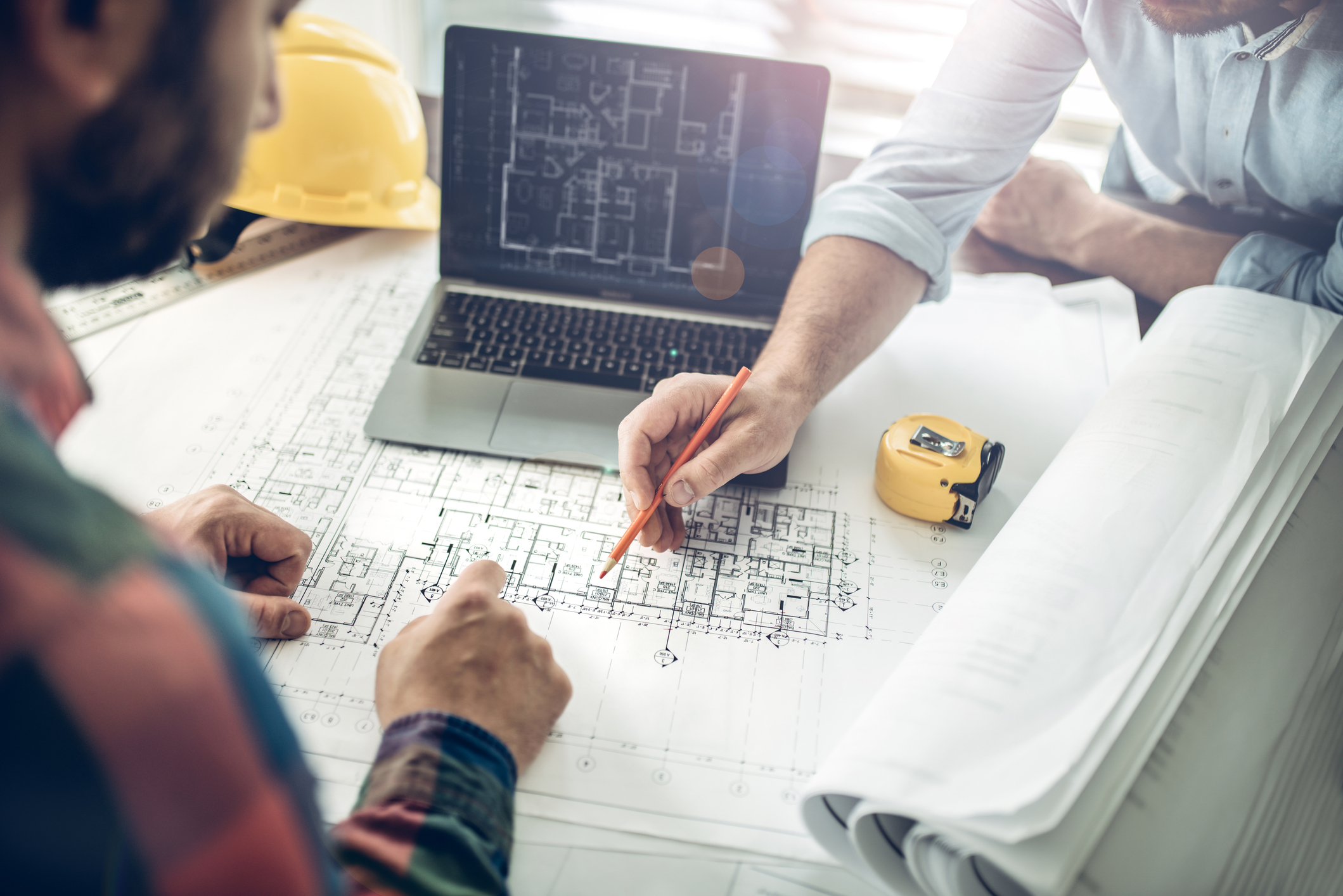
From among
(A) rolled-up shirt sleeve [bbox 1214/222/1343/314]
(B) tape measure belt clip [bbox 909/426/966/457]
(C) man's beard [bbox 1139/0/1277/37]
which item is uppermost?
(C) man's beard [bbox 1139/0/1277/37]

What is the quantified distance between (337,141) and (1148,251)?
117 cm

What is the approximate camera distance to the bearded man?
12.4 inches

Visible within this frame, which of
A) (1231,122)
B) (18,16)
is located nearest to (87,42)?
(18,16)

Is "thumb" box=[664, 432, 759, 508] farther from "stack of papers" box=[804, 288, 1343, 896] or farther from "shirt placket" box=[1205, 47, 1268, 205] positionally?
"shirt placket" box=[1205, 47, 1268, 205]

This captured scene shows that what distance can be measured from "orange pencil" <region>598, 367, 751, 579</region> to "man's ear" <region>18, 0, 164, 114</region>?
0.52 m

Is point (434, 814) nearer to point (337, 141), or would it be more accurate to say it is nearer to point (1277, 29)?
point (337, 141)

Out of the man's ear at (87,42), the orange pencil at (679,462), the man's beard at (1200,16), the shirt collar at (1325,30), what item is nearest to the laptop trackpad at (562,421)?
the orange pencil at (679,462)

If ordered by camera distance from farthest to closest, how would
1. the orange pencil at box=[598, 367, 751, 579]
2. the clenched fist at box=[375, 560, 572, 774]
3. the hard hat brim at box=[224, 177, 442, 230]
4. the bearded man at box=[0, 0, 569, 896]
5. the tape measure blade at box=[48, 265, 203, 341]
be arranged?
1. the hard hat brim at box=[224, 177, 442, 230]
2. the tape measure blade at box=[48, 265, 203, 341]
3. the orange pencil at box=[598, 367, 751, 579]
4. the clenched fist at box=[375, 560, 572, 774]
5. the bearded man at box=[0, 0, 569, 896]

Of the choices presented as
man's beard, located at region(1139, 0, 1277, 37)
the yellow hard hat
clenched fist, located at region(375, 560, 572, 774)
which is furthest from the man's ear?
man's beard, located at region(1139, 0, 1277, 37)

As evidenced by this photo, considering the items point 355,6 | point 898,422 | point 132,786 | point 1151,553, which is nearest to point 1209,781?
point 1151,553

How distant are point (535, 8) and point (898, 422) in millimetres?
1818

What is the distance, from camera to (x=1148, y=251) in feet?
4.09

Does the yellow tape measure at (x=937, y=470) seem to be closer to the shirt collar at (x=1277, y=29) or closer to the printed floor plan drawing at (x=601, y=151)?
the printed floor plan drawing at (x=601, y=151)

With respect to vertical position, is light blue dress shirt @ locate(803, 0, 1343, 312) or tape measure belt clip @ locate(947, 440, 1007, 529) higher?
light blue dress shirt @ locate(803, 0, 1343, 312)
